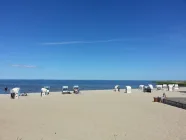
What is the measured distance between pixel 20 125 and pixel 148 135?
19.1 ft

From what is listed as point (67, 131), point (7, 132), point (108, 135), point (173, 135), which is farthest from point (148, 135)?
point (7, 132)

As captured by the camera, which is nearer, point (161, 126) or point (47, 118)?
point (161, 126)

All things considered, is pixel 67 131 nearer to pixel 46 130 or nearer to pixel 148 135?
pixel 46 130

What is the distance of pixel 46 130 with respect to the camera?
35.5 feet

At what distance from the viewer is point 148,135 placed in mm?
10172

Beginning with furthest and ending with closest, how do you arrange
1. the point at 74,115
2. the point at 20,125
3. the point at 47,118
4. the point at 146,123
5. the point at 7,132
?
1. the point at 74,115
2. the point at 47,118
3. the point at 146,123
4. the point at 20,125
5. the point at 7,132

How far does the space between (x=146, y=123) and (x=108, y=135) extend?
10.8 ft

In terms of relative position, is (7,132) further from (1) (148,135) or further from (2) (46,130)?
(1) (148,135)

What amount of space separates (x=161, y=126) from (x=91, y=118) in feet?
12.7

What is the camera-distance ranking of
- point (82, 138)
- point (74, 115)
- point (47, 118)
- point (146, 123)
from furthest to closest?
point (74, 115)
point (47, 118)
point (146, 123)
point (82, 138)

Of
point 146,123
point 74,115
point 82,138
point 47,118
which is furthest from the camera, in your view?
point 74,115

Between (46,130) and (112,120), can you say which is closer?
(46,130)

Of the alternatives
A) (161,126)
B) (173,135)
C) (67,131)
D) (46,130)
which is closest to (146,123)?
(161,126)

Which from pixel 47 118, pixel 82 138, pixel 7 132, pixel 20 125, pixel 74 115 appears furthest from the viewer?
pixel 74 115
